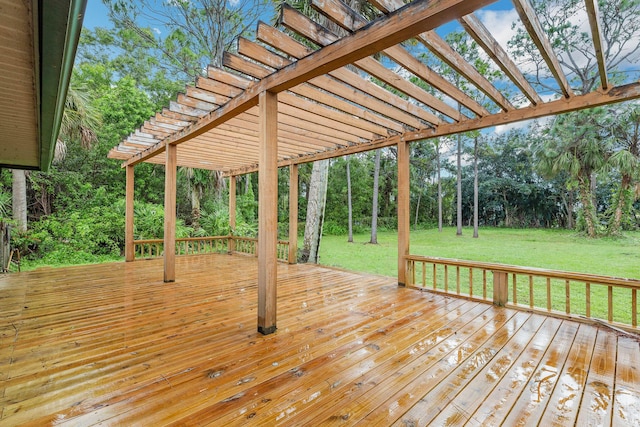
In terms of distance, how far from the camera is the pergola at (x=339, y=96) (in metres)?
1.92

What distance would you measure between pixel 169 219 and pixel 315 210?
3564 millimetres

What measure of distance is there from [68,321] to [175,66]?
36.4ft

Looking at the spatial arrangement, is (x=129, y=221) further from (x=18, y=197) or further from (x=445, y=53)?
(x=445, y=53)

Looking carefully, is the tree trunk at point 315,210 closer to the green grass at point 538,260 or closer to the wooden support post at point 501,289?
the green grass at point 538,260

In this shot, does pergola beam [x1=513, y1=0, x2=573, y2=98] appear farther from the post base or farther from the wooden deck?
the post base

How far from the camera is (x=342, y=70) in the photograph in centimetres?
278

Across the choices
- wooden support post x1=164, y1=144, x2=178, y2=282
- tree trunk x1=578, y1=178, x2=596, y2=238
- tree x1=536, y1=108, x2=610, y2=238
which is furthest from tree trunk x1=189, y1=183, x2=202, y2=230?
tree trunk x1=578, y1=178, x2=596, y2=238

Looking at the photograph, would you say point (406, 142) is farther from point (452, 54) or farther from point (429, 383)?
point (429, 383)

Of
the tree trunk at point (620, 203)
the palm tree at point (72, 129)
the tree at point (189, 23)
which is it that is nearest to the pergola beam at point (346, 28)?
the palm tree at point (72, 129)

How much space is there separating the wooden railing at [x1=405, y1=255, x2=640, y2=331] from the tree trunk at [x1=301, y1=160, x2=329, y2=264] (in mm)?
2778

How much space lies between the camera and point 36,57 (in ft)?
5.30

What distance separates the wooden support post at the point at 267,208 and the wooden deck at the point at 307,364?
33 cm

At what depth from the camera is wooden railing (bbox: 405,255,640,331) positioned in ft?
9.85

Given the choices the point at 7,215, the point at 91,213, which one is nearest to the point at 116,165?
the point at 91,213
